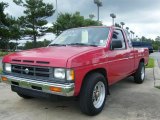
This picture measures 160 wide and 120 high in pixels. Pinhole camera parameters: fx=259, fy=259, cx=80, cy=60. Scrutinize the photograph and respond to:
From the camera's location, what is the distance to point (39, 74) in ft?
16.0

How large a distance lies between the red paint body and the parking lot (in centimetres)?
62

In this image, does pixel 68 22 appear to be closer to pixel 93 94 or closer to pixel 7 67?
pixel 7 67

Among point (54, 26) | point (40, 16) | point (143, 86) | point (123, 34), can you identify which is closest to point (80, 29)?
point (123, 34)

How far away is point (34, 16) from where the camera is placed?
42438 mm

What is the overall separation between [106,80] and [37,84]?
5.48 feet

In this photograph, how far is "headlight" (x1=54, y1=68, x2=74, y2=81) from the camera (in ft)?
15.0

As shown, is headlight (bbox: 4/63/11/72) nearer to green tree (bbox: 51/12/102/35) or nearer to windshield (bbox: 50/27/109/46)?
windshield (bbox: 50/27/109/46)

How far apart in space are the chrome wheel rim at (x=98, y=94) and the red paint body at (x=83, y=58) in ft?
1.19

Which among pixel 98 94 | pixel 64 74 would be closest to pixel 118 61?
pixel 98 94

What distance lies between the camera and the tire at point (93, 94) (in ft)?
16.1

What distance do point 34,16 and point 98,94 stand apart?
38.6 meters

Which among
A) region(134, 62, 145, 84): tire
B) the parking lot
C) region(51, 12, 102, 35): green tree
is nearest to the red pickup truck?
the parking lot

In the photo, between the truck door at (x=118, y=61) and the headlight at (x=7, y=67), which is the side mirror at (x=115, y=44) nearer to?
the truck door at (x=118, y=61)

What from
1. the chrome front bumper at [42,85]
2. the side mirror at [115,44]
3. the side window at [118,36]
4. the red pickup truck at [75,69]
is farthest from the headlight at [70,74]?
the side window at [118,36]
